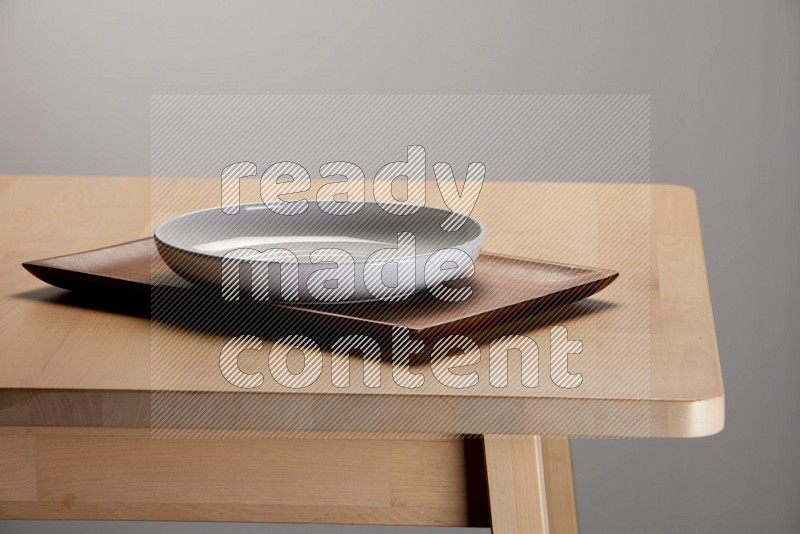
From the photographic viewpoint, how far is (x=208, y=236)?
31.7 inches

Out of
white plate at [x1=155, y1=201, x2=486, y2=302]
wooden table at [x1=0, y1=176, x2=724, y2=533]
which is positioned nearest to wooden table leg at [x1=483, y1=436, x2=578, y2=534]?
wooden table at [x1=0, y1=176, x2=724, y2=533]

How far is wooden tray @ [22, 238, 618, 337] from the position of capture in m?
0.66

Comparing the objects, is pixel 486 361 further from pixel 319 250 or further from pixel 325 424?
pixel 319 250

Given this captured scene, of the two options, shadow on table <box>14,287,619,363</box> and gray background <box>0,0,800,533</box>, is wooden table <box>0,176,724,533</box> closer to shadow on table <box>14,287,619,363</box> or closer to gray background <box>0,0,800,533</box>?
shadow on table <box>14,287,619,363</box>

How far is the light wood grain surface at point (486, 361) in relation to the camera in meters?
0.58

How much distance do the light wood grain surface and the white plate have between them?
0.15ft
